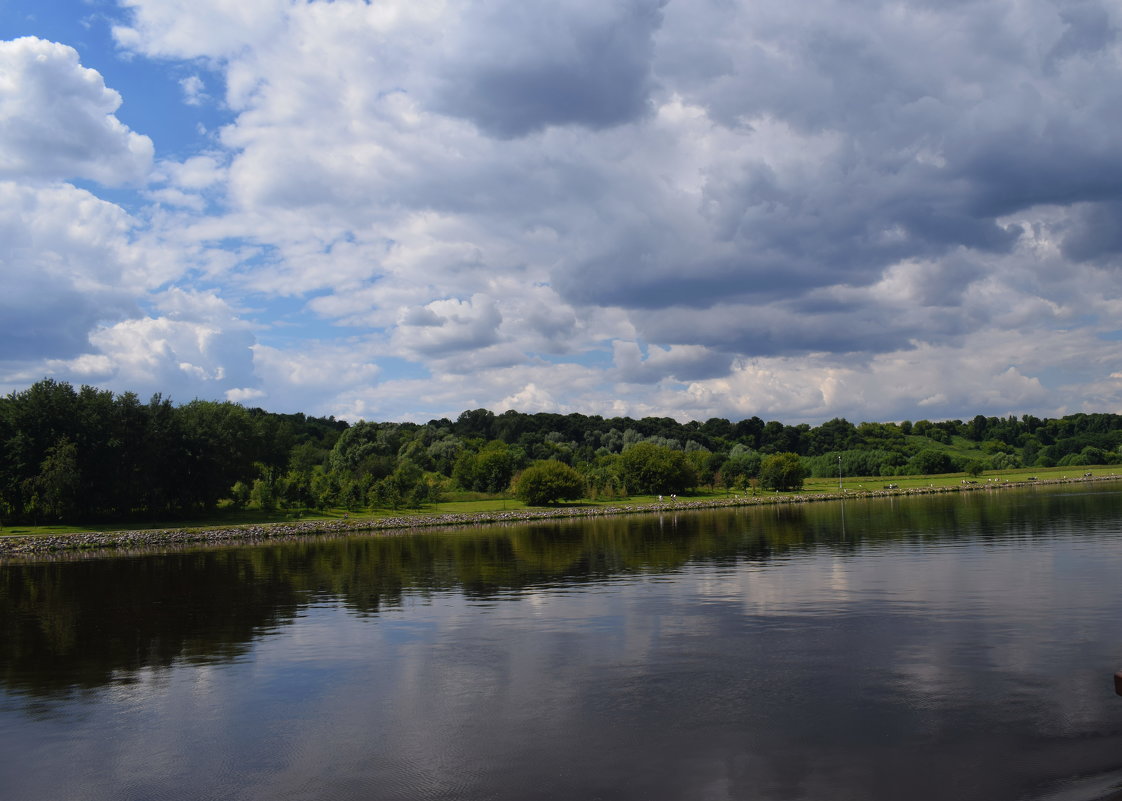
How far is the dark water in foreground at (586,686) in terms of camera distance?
38.5 feet

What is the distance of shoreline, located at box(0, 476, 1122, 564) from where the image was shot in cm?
6170

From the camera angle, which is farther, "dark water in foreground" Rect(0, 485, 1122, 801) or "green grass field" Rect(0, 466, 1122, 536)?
"green grass field" Rect(0, 466, 1122, 536)

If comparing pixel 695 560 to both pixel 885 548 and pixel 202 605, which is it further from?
pixel 202 605

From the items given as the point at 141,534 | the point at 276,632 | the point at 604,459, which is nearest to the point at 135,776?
the point at 276,632

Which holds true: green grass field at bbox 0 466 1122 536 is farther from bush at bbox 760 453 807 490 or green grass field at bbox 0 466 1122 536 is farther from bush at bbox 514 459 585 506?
bush at bbox 760 453 807 490

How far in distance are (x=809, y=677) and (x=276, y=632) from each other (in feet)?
50.6

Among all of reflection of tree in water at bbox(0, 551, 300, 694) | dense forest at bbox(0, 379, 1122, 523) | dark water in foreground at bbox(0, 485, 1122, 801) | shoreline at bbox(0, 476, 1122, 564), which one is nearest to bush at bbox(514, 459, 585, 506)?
dense forest at bbox(0, 379, 1122, 523)

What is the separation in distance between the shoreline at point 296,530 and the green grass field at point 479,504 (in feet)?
13.0

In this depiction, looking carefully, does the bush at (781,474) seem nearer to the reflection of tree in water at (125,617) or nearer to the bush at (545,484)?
the bush at (545,484)

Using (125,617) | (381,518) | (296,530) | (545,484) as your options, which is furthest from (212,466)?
(125,617)

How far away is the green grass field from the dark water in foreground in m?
43.5

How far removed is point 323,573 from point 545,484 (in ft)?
209

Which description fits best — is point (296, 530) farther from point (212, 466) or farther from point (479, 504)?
point (479, 504)

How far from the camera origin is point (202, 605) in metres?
30.0
